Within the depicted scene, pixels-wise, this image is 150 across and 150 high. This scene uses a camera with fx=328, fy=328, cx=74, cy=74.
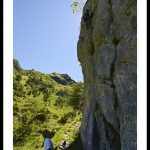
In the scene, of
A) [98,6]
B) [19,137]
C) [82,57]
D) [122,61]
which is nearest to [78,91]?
[19,137]

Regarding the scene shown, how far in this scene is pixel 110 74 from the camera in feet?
80.2

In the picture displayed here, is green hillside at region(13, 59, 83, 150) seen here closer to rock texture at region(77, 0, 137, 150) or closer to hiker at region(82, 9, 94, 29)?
rock texture at region(77, 0, 137, 150)

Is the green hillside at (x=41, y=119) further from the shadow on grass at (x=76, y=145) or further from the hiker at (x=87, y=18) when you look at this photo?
the hiker at (x=87, y=18)

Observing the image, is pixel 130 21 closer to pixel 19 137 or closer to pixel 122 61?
pixel 122 61

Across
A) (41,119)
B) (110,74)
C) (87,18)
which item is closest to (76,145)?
(110,74)

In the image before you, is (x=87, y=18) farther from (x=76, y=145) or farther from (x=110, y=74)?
(x=76, y=145)

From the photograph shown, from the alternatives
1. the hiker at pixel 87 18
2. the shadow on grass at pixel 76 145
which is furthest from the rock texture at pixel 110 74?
the shadow on grass at pixel 76 145

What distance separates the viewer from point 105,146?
1040 inches

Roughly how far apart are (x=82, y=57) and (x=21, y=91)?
75529mm

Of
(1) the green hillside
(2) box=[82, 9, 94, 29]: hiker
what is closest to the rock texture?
(2) box=[82, 9, 94, 29]: hiker

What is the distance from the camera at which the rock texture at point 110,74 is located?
1972 centimetres

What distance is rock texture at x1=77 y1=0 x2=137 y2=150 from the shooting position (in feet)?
64.7

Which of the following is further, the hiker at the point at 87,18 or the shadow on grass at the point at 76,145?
the shadow on grass at the point at 76,145
